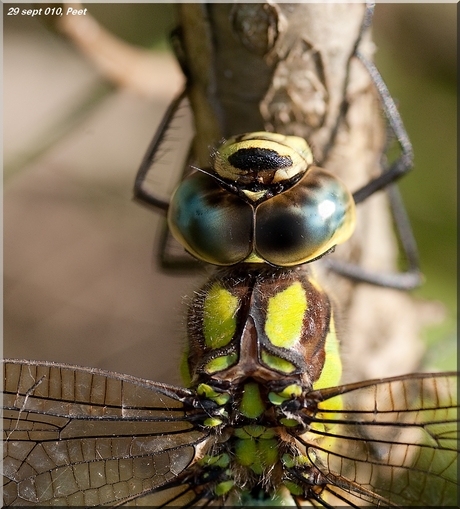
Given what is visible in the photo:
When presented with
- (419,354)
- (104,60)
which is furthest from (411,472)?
(104,60)

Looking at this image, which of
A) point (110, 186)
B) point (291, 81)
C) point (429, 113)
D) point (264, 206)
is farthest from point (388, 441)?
point (110, 186)

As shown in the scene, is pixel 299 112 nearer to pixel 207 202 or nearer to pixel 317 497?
pixel 207 202

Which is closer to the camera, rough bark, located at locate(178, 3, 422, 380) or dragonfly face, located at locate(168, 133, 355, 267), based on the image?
dragonfly face, located at locate(168, 133, 355, 267)

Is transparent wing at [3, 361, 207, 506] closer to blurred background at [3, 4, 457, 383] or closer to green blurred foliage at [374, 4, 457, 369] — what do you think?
blurred background at [3, 4, 457, 383]

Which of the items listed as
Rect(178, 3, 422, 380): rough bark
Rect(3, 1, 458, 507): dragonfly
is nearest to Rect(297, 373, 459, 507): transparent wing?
Rect(3, 1, 458, 507): dragonfly

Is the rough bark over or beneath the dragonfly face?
over

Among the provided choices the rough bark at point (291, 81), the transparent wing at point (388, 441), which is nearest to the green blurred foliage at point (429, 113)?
the rough bark at point (291, 81)
